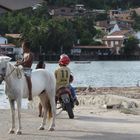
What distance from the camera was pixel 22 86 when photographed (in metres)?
14.5

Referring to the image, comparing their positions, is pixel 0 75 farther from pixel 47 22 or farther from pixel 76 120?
pixel 47 22

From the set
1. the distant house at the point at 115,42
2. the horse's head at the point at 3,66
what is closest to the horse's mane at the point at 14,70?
the horse's head at the point at 3,66

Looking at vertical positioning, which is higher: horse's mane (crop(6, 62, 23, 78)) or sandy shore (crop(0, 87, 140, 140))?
horse's mane (crop(6, 62, 23, 78))

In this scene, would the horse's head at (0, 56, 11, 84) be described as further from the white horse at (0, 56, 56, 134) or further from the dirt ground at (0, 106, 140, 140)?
the dirt ground at (0, 106, 140, 140)

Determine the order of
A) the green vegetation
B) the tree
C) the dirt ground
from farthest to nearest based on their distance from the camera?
the tree < the green vegetation < the dirt ground

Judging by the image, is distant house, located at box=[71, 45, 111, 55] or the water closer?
the water

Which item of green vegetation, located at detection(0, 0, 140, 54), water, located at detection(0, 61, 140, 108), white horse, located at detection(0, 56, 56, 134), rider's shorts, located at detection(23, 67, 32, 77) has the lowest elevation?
water, located at detection(0, 61, 140, 108)

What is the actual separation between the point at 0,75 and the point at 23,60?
4.21ft

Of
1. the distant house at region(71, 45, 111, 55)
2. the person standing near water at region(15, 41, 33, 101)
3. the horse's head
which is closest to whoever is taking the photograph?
the horse's head

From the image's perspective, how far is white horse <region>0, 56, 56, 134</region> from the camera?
1407 centimetres

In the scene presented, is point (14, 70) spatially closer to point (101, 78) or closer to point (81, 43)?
point (101, 78)

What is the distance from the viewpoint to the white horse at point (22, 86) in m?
14.1

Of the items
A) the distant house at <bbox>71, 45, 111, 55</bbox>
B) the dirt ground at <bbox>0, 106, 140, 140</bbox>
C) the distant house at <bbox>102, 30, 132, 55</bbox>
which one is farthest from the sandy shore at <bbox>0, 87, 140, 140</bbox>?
the distant house at <bbox>102, 30, 132, 55</bbox>

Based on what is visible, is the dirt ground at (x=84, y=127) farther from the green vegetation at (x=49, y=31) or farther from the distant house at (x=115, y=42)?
the distant house at (x=115, y=42)
